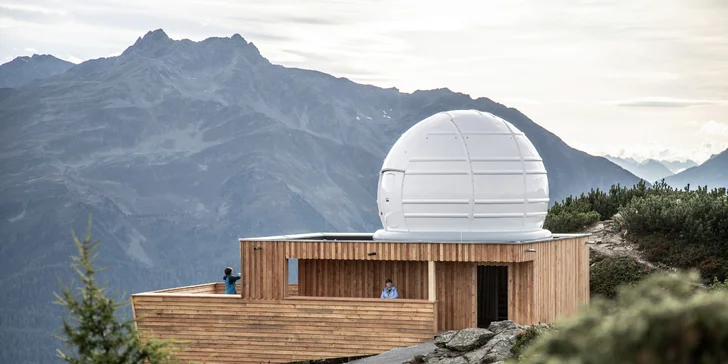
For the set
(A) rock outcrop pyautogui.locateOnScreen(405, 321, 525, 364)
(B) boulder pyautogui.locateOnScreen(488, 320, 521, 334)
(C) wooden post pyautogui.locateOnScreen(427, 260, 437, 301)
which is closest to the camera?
(A) rock outcrop pyautogui.locateOnScreen(405, 321, 525, 364)

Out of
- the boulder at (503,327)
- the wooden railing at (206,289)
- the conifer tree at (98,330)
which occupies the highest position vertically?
the conifer tree at (98,330)

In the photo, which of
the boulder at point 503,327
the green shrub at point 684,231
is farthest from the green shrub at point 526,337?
the green shrub at point 684,231

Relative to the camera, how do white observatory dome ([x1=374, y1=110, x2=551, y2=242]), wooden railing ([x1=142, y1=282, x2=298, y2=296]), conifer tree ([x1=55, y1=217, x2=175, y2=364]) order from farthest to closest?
wooden railing ([x1=142, y1=282, x2=298, y2=296]), white observatory dome ([x1=374, y1=110, x2=551, y2=242]), conifer tree ([x1=55, y1=217, x2=175, y2=364])

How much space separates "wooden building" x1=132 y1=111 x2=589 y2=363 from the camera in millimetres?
23609

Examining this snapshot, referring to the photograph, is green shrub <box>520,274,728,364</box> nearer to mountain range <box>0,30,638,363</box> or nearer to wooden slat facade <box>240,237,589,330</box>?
wooden slat facade <box>240,237,589,330</box>

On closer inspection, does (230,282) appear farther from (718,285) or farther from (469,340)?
(718,285)

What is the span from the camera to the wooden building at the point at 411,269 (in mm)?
23609

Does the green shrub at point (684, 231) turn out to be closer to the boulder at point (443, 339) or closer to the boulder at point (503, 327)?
the boulder at point (503, 327)

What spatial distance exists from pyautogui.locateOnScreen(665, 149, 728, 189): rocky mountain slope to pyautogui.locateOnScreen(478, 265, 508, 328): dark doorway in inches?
3133

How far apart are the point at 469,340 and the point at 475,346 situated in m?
0.20

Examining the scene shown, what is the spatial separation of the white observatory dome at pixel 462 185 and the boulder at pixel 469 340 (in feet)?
13.9

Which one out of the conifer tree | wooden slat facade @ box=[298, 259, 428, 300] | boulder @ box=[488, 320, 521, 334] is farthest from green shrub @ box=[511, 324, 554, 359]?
the conifer tree

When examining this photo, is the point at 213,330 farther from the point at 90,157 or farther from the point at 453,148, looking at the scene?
the point at 90,157

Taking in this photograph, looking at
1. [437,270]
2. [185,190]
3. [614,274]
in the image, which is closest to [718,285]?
[437,270]
